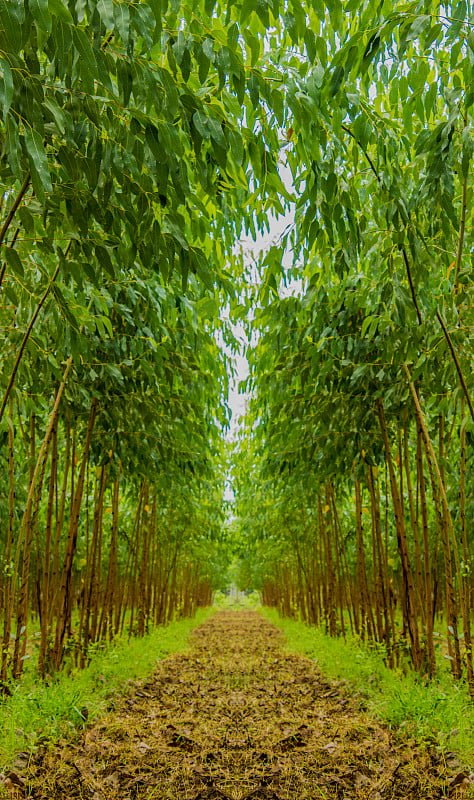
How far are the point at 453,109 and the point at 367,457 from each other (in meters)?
3.59

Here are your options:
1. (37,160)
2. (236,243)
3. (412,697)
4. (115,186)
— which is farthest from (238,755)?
(236,243)

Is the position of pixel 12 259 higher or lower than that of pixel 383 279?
lower

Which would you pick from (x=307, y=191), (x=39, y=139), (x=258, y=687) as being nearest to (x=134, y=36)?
(x=39, y=139)

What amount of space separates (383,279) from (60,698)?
3.36 m

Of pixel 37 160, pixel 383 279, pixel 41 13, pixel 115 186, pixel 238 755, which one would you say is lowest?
pixel 238 755

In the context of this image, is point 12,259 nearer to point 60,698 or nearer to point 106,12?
point 106,12

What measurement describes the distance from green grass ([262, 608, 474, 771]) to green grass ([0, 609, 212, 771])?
1.97 metres

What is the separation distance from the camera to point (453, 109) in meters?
2.07

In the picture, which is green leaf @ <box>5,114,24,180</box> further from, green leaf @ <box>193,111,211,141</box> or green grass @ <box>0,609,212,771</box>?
green grass @ <box>0,609,212,771</box>

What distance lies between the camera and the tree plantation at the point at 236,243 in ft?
5.29

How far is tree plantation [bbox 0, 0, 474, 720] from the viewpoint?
1613 millimetres

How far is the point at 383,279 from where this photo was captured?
3455mm

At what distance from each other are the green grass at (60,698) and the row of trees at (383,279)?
7.59 ft

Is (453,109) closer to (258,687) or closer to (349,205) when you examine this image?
(349,205)
